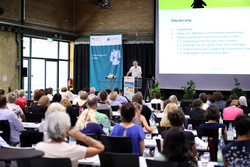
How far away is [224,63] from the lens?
47.5 feet

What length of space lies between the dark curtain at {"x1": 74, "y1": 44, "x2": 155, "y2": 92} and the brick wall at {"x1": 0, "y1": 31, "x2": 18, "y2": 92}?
176 inches

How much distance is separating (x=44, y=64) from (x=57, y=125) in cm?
1588

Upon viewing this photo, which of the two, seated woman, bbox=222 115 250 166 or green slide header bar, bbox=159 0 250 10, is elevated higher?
green slide header bar, bbox=159 0 250 10

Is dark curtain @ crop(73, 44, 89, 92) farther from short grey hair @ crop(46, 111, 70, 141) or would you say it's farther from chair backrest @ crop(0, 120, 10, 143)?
short grey hair @ crop(46, 111, 70, 141)

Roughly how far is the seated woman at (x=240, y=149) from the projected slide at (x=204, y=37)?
11333 mm

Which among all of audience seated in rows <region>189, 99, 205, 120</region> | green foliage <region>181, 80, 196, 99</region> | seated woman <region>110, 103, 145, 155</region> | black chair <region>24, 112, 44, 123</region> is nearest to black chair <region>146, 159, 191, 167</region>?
seated woman <region>110, 103, 145, 155</region>

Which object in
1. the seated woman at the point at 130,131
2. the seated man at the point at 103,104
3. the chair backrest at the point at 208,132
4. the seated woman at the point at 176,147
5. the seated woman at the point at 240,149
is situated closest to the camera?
the seated woman at the point at 176,147

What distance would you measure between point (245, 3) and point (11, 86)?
10.4 m

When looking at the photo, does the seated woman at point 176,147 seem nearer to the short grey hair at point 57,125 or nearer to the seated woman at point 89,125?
the short grey hair at point 57,125

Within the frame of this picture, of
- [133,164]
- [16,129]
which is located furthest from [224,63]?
[133,164]

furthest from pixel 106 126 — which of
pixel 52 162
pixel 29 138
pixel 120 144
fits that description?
pixel 52 162

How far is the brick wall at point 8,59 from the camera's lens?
1577cm

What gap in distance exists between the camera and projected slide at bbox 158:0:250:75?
47.0 ft

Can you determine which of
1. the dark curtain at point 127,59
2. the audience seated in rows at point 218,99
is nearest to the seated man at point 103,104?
the audience seated in rows at point 218,99
